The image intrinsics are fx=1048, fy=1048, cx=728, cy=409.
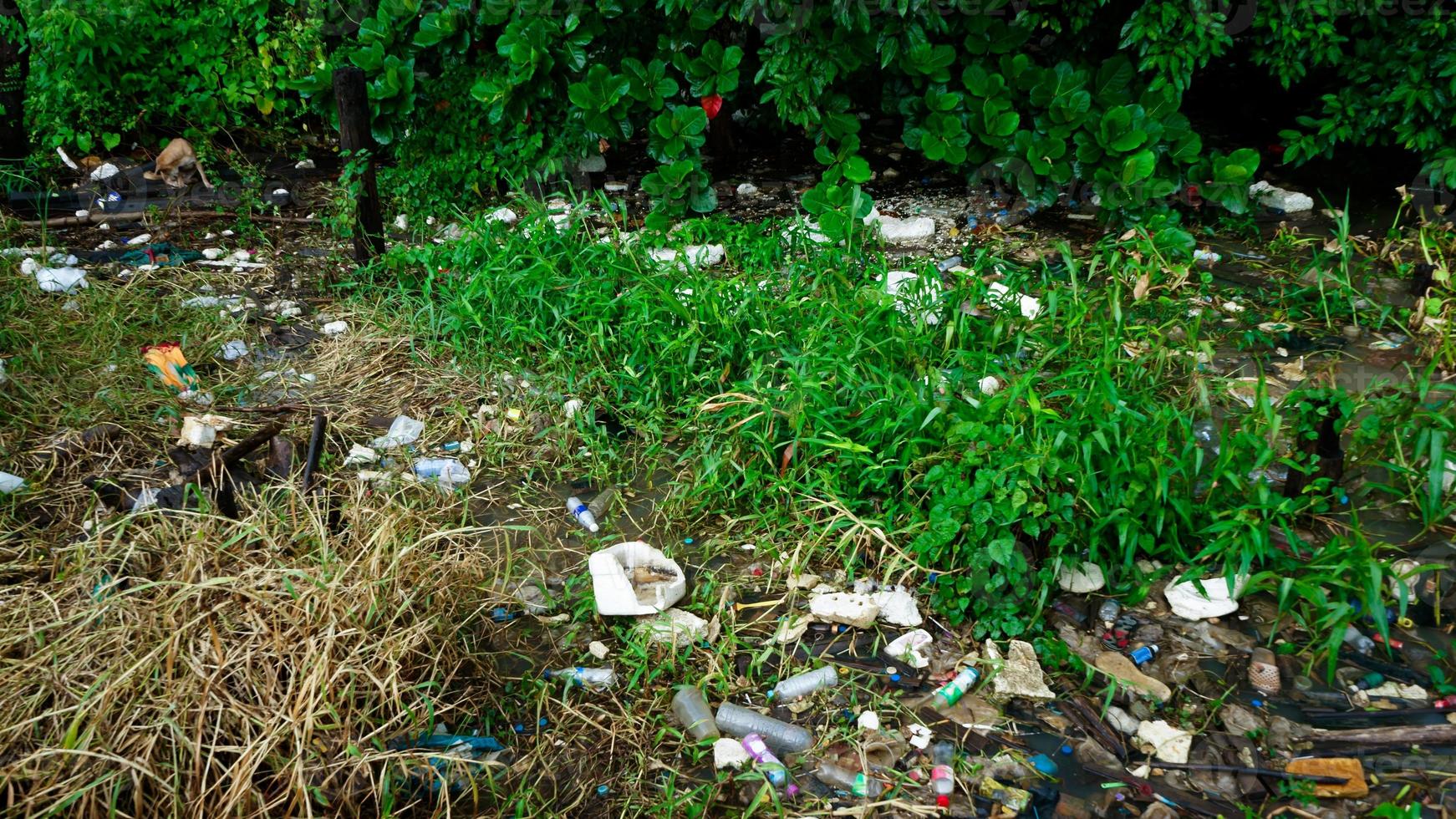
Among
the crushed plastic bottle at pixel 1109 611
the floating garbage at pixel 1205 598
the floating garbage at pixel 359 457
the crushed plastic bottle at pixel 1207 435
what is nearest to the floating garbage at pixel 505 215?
the floating garbage at pixel 359 457

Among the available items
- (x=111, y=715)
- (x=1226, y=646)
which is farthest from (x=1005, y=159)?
(x=111, y=715)

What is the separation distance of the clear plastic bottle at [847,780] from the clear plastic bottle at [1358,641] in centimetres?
115

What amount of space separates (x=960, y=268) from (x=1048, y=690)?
1863mm

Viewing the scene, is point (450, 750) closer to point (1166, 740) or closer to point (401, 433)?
point (401, 433)

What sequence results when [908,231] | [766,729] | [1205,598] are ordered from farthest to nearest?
[908,231]
[1205,598]
[766,729]

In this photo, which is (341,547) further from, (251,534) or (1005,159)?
(1005,159)

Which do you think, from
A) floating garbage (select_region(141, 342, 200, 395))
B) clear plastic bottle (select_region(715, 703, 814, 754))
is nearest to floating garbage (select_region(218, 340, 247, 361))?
floating garbage (select_region(141, 342, 200, 395))

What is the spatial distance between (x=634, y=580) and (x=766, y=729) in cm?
58

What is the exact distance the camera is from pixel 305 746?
195 cm

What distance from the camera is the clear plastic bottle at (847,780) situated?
208cm

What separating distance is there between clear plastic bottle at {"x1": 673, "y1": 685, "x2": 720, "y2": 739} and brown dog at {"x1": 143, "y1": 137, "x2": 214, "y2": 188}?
4.02 meters

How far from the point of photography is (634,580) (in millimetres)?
2631

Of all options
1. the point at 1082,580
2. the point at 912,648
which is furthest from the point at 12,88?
the point at 1082,580

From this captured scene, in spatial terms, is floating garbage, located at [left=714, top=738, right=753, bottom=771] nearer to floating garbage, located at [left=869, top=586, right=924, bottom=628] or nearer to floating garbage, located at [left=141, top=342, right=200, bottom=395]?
floating garbage, located at [left=869, top=586, right=924, bottom=628]
